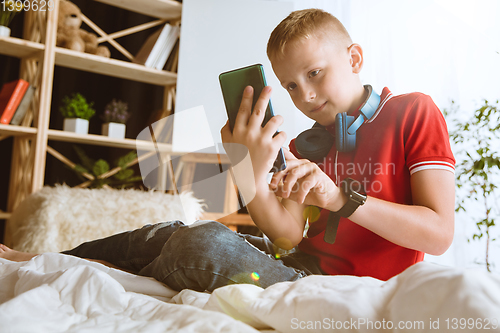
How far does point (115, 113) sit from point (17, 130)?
0.44 metres

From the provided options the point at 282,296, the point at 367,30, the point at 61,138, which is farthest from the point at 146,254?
the point at 61,138

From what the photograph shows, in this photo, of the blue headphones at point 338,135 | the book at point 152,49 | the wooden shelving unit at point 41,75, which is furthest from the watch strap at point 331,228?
the book at point 152,49

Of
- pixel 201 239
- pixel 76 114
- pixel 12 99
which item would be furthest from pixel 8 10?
pixel 201 239

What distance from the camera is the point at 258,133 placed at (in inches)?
23.5

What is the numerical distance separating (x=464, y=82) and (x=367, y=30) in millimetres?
486

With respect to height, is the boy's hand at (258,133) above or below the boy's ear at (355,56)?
below

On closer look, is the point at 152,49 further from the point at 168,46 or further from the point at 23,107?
the point at 23,107

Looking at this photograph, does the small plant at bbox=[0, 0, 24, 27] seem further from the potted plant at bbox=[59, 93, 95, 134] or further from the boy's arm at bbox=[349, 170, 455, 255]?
the boy's arm at bbox=[349, 170, 455, 255]

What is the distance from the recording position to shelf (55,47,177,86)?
5.76 feet

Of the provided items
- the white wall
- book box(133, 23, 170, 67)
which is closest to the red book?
book box(133, 23, 170, 67)

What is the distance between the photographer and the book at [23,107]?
5.32ft

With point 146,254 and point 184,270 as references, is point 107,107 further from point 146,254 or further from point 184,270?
point 184,270

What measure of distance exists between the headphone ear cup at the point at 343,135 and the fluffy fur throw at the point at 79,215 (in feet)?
2.97

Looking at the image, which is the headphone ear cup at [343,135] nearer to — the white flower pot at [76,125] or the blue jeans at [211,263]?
the blue jeans at [211,263]
